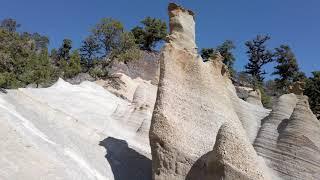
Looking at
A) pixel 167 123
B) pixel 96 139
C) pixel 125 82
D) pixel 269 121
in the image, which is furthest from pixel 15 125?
pixel 125 82

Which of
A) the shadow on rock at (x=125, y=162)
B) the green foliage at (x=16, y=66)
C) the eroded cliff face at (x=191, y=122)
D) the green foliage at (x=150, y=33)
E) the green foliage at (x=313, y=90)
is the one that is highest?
the green foliage at (x=150, y=33)

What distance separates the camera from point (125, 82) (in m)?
35.0

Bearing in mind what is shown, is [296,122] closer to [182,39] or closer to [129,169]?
[182,39]

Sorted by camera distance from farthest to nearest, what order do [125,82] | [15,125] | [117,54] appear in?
[117,54], [125,82], [15,125]

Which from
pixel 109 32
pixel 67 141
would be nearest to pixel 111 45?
pixel 109 32

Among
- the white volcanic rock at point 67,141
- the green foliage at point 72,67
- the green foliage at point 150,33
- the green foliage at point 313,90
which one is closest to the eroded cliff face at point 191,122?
the white volcanic rock at point 67,141

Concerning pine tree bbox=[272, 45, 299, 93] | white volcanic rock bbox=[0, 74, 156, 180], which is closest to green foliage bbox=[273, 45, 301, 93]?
pine tree bbox=[272, 45, 299, 93]

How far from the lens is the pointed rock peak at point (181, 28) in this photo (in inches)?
515

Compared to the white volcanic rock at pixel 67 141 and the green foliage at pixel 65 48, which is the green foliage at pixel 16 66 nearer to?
the white volcanic rock at pixel 67 141

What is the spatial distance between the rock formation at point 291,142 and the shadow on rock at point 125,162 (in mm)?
2970

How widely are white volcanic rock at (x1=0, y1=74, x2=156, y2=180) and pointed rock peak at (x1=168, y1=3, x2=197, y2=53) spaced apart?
10.8ft

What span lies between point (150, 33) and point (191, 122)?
45.3 metres

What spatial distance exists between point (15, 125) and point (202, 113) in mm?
4725

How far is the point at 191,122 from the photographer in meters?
11.6
